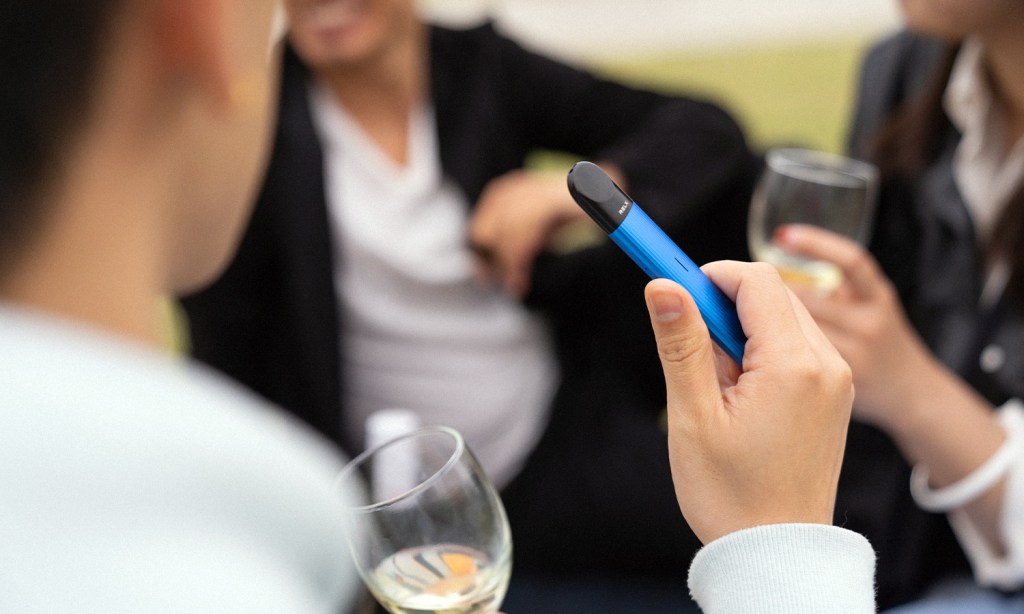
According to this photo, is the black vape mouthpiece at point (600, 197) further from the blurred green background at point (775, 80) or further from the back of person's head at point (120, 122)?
the blurred green background at point (775, 80)

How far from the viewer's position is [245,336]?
3.76 ft

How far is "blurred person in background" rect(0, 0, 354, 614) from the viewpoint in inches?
11.6

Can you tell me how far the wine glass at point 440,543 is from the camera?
1.84 ft

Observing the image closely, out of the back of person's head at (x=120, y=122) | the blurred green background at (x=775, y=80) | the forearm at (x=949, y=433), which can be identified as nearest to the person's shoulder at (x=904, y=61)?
the forearm at (x=949, y=433)

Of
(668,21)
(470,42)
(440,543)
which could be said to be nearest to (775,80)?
(668,21)

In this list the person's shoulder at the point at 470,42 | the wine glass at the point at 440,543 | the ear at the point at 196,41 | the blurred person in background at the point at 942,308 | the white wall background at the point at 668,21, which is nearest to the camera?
the ear at the point at 196,41

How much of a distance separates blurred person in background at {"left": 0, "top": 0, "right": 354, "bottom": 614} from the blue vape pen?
0.17m

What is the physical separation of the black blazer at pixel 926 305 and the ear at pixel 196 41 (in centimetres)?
58

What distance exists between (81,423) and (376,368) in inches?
35.5

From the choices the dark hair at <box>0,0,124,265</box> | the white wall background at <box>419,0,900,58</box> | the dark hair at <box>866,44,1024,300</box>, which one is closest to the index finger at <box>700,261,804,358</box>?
the dark hair at <box>0,0,124,265</box>

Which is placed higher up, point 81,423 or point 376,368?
point 81,423

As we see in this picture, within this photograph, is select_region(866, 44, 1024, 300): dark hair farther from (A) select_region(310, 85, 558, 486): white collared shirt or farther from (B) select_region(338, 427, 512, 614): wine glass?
(B) select_region(338, 427, 512, 614): wine glass

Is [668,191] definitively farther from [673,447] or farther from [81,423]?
[81,423]

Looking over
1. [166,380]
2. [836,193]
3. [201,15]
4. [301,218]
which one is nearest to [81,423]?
[166,380]
